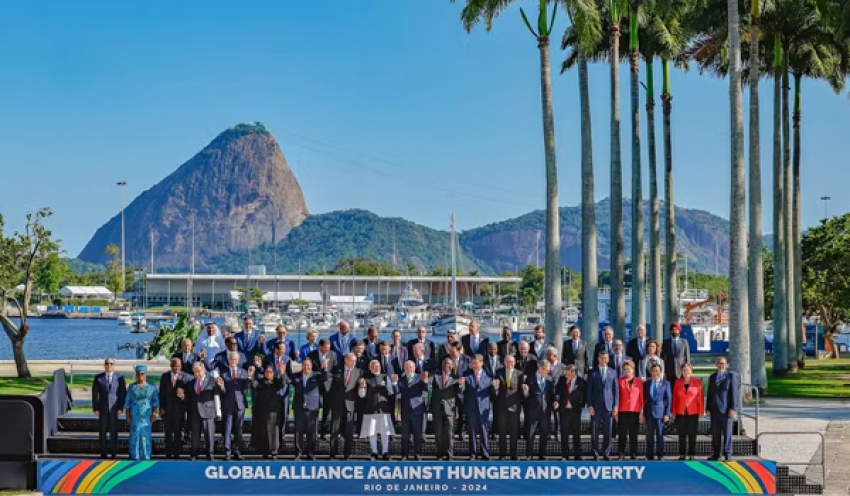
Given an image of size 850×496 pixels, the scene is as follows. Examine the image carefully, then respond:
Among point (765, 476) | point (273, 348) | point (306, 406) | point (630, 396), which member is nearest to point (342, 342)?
point (273, 348)

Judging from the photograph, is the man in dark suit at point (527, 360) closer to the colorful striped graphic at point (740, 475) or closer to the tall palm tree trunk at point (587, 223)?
the colorful striped graphic at point (740, 475)

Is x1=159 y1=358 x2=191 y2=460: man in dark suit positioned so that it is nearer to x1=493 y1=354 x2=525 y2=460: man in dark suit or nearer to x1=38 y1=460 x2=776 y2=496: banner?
x1=38 y1=460 x2=776 y2=496: banner

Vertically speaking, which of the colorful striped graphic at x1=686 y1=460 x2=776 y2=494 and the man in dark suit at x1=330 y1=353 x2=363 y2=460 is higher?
the man in dark suit at x1=330 y1=353 x2=363 y2=460

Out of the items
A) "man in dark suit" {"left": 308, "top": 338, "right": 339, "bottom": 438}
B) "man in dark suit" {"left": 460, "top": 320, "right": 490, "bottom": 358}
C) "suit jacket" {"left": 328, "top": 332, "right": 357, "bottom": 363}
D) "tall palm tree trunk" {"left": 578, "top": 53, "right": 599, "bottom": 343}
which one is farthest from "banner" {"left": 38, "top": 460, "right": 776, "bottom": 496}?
"tall palm tree trunk" {"left": 578, "top": 53, "right": 599, "bottom": 343}

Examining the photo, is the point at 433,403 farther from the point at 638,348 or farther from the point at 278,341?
the point at 638,348

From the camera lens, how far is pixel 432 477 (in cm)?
1905

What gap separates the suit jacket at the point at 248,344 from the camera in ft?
71.4

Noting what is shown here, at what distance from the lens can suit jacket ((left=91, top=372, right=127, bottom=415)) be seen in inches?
763

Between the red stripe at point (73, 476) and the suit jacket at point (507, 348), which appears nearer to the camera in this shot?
the red stripe at point (73, 476)

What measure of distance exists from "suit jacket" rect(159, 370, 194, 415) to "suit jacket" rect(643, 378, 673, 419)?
7656 millimetres

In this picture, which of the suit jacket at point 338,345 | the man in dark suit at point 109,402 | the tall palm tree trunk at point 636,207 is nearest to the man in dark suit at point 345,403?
the suit jacket at point 338,345

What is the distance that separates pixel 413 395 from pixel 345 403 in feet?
3.89

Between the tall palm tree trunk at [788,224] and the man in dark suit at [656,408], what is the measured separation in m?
25.5

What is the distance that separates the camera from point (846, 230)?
63.5m
